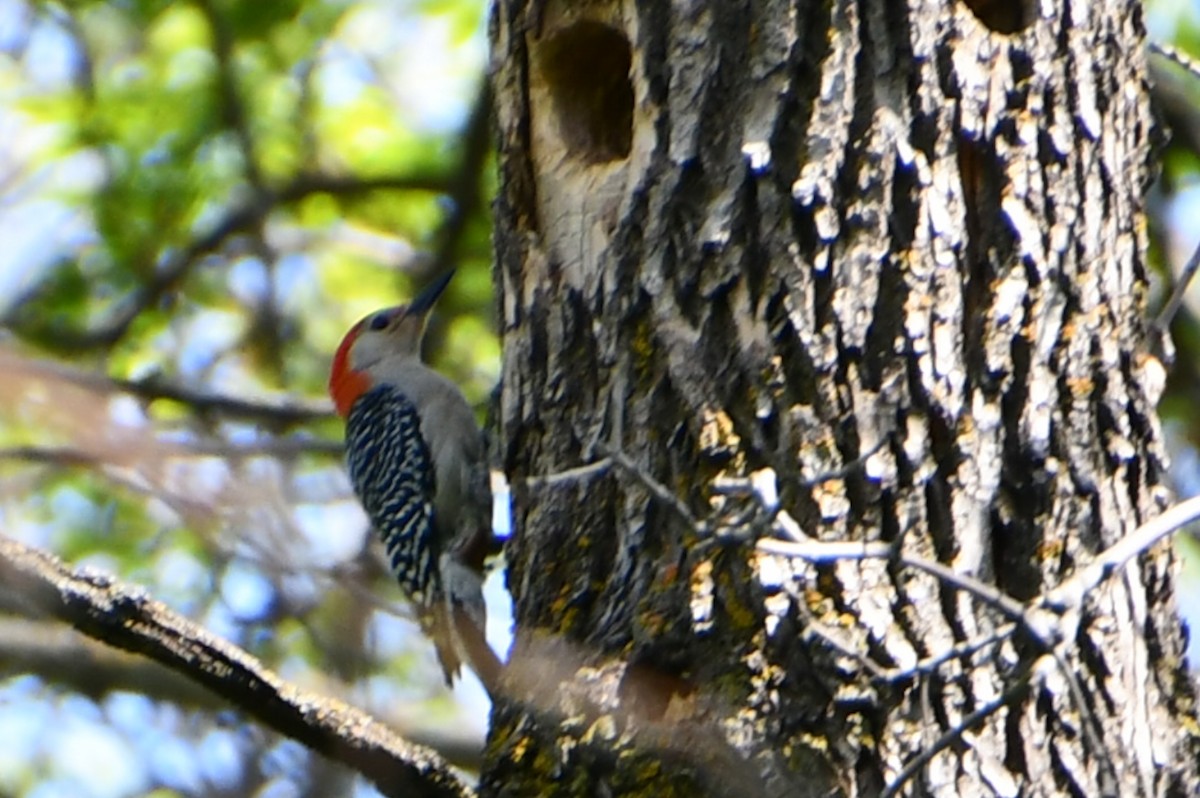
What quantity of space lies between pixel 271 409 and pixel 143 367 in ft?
3.51

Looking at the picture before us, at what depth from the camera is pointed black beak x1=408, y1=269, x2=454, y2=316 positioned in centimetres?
576

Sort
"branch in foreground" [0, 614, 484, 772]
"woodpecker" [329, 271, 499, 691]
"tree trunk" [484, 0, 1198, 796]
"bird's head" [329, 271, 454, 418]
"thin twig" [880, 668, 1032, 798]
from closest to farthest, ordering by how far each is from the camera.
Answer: "thin twig" [880, 668, 1032, 798], "tree trunk" [484, 0, 1198, 796], "branch in foreground" [0, 614, 484, 772], "woodpecker" [329, 271, 499, 691], "bird's head" [329, 271, 454, 418]

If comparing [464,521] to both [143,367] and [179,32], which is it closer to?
[143,367]

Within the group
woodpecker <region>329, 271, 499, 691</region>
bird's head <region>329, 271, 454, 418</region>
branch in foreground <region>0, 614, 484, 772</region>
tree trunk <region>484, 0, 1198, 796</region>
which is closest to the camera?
tree trunk <region>484, 0, 1198, 796</region>

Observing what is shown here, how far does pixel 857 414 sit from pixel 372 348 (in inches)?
150

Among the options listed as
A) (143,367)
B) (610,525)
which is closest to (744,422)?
(610,525)

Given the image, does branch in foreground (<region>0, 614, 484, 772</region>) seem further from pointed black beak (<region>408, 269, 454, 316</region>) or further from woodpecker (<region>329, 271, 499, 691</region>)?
pointed black beak (<region>408, 269, 454, 316</region>)

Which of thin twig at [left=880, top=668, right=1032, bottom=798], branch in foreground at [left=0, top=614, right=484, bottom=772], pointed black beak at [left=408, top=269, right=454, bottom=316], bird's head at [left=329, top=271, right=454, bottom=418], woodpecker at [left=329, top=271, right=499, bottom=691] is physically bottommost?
thin twig at [left=880, top=668, right=1032, bottom=798]

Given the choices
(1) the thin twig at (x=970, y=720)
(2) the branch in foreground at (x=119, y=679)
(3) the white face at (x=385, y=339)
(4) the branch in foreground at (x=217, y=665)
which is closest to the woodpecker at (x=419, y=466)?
(3) the white face at (x=385, y=339)

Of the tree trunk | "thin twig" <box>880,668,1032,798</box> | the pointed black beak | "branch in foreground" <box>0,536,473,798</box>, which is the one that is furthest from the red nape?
"thin twig" <box>880,668,1032,798</box>

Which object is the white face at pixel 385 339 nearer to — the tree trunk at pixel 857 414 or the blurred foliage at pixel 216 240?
the blurred foliage at pixel 216 240

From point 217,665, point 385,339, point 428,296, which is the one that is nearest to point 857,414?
point 217,665

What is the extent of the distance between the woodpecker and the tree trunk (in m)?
2.13

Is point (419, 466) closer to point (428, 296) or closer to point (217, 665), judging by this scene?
point (428, 296)
